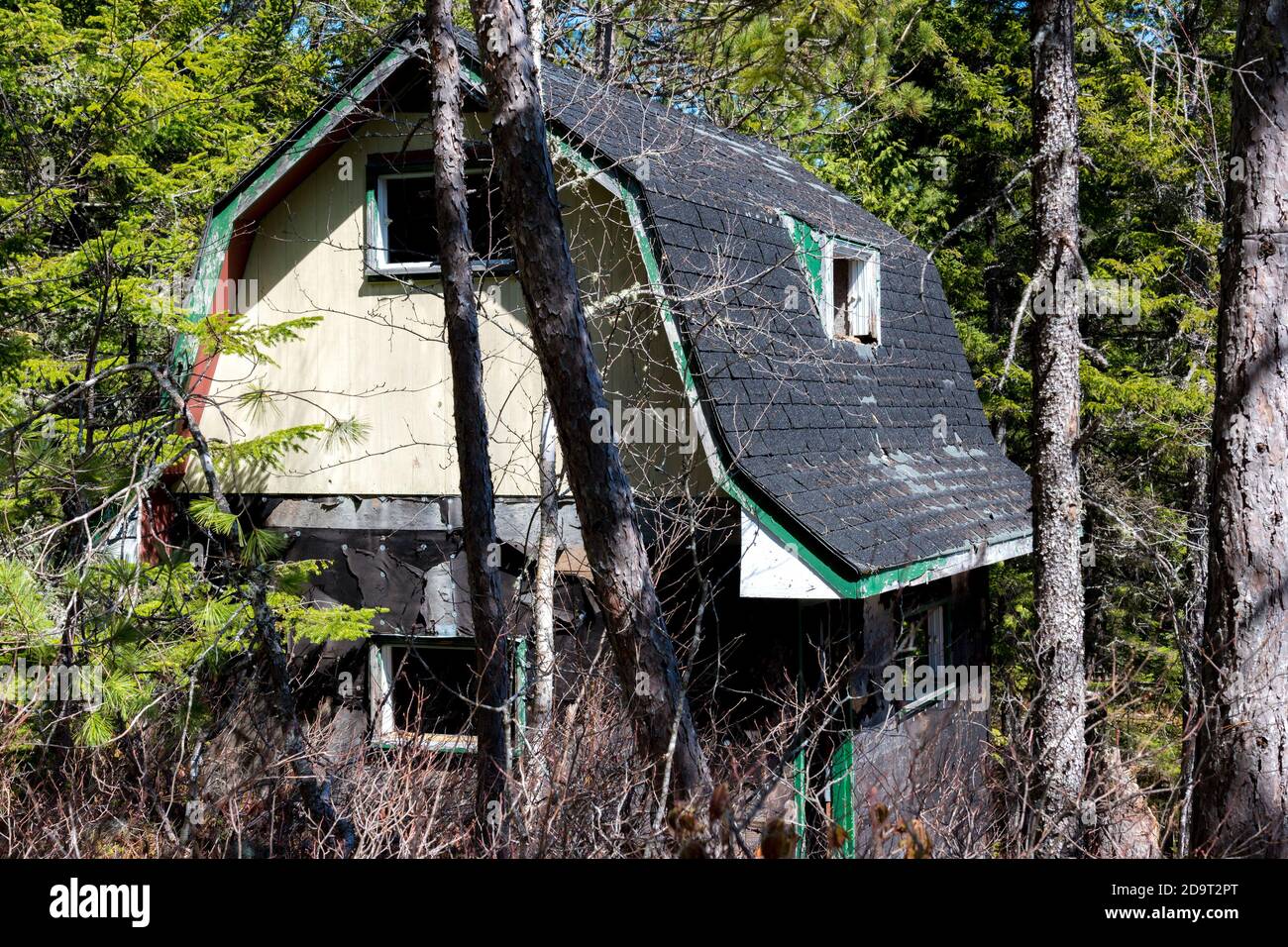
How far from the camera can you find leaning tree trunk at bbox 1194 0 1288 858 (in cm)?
579

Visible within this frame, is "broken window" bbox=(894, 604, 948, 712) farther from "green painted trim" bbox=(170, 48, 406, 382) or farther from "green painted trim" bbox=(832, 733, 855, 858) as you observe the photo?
"green painted trim" bbox=(170, 48, 406, 382)

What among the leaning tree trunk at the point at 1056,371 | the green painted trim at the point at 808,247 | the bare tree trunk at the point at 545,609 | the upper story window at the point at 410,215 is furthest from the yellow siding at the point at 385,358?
the leaning tree trunk at the point at 1056,371

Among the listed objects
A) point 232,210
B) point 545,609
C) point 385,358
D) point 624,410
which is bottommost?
point 545,609

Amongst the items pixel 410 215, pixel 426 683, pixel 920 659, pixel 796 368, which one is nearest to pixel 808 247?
pixel 796 368

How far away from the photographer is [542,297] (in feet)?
20.2

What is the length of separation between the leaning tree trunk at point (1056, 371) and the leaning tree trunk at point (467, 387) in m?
3.68

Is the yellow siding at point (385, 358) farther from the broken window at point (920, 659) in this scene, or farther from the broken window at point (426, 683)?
the broken window at point (920, 659)

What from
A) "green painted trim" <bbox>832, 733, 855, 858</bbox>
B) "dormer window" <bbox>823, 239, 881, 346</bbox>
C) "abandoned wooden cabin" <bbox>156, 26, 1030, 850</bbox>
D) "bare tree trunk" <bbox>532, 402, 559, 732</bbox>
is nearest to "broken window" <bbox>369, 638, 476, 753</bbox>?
"abandoned wooden cabin" <bbox>156, 26, 1030, 850</bbox>

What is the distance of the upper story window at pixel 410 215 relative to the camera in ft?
32.2

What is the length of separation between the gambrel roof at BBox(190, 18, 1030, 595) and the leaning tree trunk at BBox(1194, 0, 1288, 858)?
7.49ft

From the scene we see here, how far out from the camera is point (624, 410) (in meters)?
8.95

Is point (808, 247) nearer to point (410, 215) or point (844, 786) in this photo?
point (410, 215)

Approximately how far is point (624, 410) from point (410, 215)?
291cm
